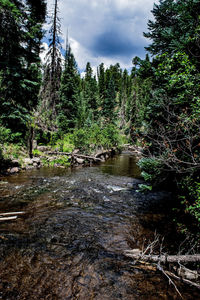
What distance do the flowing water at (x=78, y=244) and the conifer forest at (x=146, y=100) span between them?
130 centimetres

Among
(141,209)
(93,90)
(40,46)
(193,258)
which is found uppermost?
(93,90)

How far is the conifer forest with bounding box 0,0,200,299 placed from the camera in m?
4.73

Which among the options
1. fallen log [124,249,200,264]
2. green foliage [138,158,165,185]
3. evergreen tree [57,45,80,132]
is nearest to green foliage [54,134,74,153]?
evergreen tree [57,45,80,132]

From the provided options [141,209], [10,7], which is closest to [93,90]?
[10,7]

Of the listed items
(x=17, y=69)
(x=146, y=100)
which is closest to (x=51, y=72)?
(x=17, y=69)

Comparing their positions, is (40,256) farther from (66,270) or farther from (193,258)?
(193,258)

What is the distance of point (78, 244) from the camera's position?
394 centimetres

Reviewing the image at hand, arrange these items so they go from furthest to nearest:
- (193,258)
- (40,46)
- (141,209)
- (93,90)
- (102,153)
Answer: (93,90)
(102,153)
(40,46)
(141,209)
(193,258)

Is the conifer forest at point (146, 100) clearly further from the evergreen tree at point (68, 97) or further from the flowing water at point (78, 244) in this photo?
the flowing water at point (78, 244)

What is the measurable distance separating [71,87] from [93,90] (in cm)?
2276

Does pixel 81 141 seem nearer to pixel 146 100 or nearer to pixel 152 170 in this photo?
pixel 146 100

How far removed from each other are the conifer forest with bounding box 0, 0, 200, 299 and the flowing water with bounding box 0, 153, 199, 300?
130cm

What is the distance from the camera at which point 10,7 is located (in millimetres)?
10766

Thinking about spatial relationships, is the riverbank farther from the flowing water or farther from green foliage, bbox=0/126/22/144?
the flowing water
